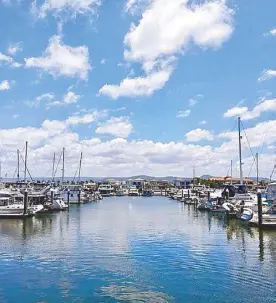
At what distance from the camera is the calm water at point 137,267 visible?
1013 inches

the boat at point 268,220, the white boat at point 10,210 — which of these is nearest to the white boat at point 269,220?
the boat at point 268,220

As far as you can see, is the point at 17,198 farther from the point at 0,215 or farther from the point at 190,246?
the point at 190,246

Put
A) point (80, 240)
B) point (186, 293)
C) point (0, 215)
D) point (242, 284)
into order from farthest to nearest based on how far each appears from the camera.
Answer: point (0, 215)
point (80, 240)
point (242, 284)
point (186, 293)

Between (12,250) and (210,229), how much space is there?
103ft

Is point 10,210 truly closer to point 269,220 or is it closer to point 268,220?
point 268,220

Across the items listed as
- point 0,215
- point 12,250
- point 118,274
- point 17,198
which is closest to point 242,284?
point 118,274

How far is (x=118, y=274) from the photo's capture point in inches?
1200

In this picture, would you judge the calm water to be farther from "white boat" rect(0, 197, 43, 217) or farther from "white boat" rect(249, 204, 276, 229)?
"white boat" rect(0, 197, 43, 217)

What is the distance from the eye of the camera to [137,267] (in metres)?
32.8

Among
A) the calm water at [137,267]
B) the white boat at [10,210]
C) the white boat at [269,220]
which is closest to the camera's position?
the calm water at [137,267]

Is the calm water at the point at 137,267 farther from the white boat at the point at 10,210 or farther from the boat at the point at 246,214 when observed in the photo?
the white boat at the point at 10,210

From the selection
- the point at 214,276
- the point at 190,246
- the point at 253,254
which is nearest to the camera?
the point at 214,276

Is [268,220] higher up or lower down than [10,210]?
lower down

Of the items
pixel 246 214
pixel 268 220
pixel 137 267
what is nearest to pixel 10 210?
pixel 246 214
